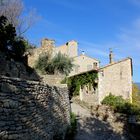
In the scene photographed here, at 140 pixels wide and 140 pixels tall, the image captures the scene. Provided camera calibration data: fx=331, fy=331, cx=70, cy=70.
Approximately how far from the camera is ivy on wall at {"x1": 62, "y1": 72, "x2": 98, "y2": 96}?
135 feet

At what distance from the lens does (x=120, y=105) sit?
35781 millimetres

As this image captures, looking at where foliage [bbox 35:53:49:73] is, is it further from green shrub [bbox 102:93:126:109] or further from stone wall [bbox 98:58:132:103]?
green shrub [bbox 102:93:126:109]

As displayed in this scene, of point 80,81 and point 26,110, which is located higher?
point 80,81

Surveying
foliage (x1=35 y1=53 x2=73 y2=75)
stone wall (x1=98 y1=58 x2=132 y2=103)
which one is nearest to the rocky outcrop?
foliage (x1=35 y1=53 x2=73 y2=75)

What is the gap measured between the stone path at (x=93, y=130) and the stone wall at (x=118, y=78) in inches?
504

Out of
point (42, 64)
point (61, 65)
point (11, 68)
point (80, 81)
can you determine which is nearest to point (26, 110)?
point (11, 68)

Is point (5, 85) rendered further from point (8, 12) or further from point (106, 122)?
point (8, 12)

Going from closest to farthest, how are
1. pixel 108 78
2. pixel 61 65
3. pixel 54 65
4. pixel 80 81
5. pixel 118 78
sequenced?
pixel 54 65 → pixel 61 65 → pixel 108 78 → pixel 80 81 → pixel 118 78

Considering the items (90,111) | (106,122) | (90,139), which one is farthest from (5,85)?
(90,111)

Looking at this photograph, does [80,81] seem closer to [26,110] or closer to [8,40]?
[8,40]

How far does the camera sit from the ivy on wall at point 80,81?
4122 centimetres

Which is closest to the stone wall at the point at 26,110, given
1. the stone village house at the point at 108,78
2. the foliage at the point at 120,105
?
the foliage at the point at 120,105

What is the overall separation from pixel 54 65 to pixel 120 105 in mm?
9327

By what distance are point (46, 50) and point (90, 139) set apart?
75.7 ft
